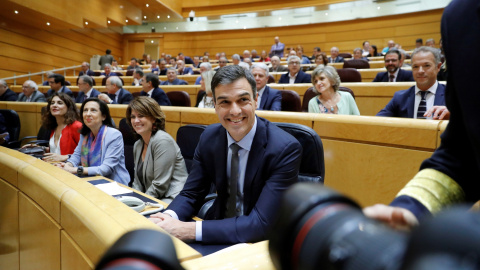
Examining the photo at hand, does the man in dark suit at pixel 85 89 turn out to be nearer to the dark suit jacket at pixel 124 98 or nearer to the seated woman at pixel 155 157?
the dark suit jacket at pixel 124 98

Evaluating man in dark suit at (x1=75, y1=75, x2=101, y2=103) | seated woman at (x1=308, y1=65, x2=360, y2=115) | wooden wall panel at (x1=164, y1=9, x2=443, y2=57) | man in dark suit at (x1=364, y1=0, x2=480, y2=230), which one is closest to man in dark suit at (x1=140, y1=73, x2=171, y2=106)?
man in dark suit at (x1=75, y1=75, x2=101, y2=103)

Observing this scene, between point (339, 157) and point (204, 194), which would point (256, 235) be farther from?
point (339, 157)

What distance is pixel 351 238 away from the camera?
22 cm

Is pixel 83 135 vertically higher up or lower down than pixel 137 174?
higher up

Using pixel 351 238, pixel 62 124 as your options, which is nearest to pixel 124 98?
pixel 62 124

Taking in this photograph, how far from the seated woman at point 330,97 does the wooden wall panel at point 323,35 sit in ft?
22.8

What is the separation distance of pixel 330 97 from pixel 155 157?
51.0 inches

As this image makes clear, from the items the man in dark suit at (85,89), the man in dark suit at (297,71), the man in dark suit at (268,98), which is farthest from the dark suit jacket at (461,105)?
the man in dark suit at (85,89)

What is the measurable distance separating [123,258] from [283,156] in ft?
2.84

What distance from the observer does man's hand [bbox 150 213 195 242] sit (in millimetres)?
936

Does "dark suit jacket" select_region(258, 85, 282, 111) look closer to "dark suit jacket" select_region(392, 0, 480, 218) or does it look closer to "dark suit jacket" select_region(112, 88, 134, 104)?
"dark suit jacket" select_region(112, 88, 134, 104)

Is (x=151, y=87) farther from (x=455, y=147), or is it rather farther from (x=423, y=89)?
(x=455, y=147)

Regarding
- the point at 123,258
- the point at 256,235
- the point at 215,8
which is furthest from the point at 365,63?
the point at 215,8

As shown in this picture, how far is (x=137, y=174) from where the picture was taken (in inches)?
69.2
